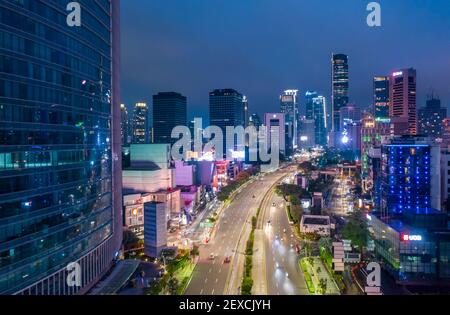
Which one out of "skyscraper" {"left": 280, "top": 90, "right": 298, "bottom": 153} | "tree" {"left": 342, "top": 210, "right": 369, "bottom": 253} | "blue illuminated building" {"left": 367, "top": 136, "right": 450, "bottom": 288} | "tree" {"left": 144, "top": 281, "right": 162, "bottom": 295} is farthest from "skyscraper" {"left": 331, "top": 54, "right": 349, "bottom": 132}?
"tree" {"left": 144, "top": 281, "right": 162, "bottom": 295}

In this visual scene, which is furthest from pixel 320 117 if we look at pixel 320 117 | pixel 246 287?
pixel 246 287

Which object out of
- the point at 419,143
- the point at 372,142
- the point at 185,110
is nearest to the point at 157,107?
the point at 185,110

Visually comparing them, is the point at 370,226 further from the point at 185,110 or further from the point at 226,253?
the point at 185,110

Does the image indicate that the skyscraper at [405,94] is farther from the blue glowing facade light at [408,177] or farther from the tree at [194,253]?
the tree at [194,253]

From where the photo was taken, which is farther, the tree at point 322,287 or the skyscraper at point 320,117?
the skyscraper at point 320,117

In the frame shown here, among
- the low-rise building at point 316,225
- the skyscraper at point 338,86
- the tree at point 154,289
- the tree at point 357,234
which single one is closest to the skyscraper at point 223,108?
the low-rise building at point 316,225

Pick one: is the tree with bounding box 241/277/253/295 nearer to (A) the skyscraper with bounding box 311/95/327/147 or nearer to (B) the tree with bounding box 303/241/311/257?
(B) the tree with bounding box 303/241/311/257
